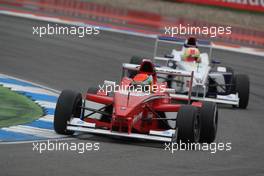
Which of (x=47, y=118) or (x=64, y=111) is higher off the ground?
(x=64, y=111)

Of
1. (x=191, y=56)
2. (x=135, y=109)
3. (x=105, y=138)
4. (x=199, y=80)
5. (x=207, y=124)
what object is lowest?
(x=105, y=138)

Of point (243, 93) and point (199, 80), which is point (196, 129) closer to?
point (199, 80)

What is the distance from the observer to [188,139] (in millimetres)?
13938

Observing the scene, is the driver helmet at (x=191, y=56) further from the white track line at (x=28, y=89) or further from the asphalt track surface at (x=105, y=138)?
the white track line at (x=28, y=89)

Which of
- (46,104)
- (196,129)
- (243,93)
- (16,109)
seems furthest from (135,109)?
(243,93)

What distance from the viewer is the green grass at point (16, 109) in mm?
15070

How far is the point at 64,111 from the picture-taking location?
46.0 feet

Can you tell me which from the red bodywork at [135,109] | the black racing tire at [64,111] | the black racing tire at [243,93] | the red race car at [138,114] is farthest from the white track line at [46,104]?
the black racing tire at [243,93]

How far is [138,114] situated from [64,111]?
1147mm

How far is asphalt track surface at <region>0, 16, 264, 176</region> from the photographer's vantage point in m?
11.9

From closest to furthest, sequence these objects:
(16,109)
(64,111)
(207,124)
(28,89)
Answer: (64,111)
(207,124)
(16,109)
(28,89)

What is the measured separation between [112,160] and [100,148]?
931mm

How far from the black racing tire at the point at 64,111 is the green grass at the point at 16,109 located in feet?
3.05

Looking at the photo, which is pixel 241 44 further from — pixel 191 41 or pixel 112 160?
A: pixel 112 160
